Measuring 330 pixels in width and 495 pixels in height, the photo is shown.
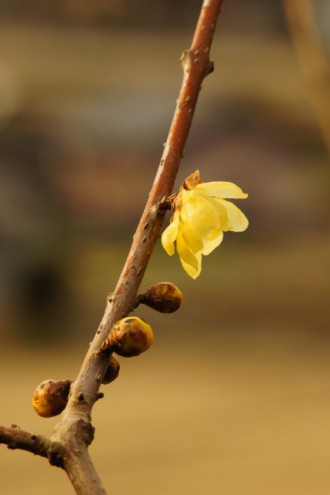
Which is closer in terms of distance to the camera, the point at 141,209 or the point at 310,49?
the point at 310,49

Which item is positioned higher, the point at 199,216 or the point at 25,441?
the point at 199,216

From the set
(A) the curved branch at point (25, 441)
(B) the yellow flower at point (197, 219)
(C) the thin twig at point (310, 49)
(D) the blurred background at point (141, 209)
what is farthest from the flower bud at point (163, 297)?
(D) the blurred background at point (141, 209)

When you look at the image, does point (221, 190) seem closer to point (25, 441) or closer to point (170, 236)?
point (170, 236)

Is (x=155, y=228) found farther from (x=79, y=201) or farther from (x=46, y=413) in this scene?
(x=79, y=201)

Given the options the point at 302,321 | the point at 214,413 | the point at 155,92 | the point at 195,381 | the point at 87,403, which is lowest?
the point at 87,403

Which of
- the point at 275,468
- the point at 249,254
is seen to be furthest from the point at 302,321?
the point at 275,468

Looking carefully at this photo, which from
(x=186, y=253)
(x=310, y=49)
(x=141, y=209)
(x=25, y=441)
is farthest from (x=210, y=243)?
(x=141, y=209)

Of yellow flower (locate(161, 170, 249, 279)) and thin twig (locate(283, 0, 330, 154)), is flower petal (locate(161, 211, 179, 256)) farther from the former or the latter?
thin twig (locate(283, 0, 330, 154))
